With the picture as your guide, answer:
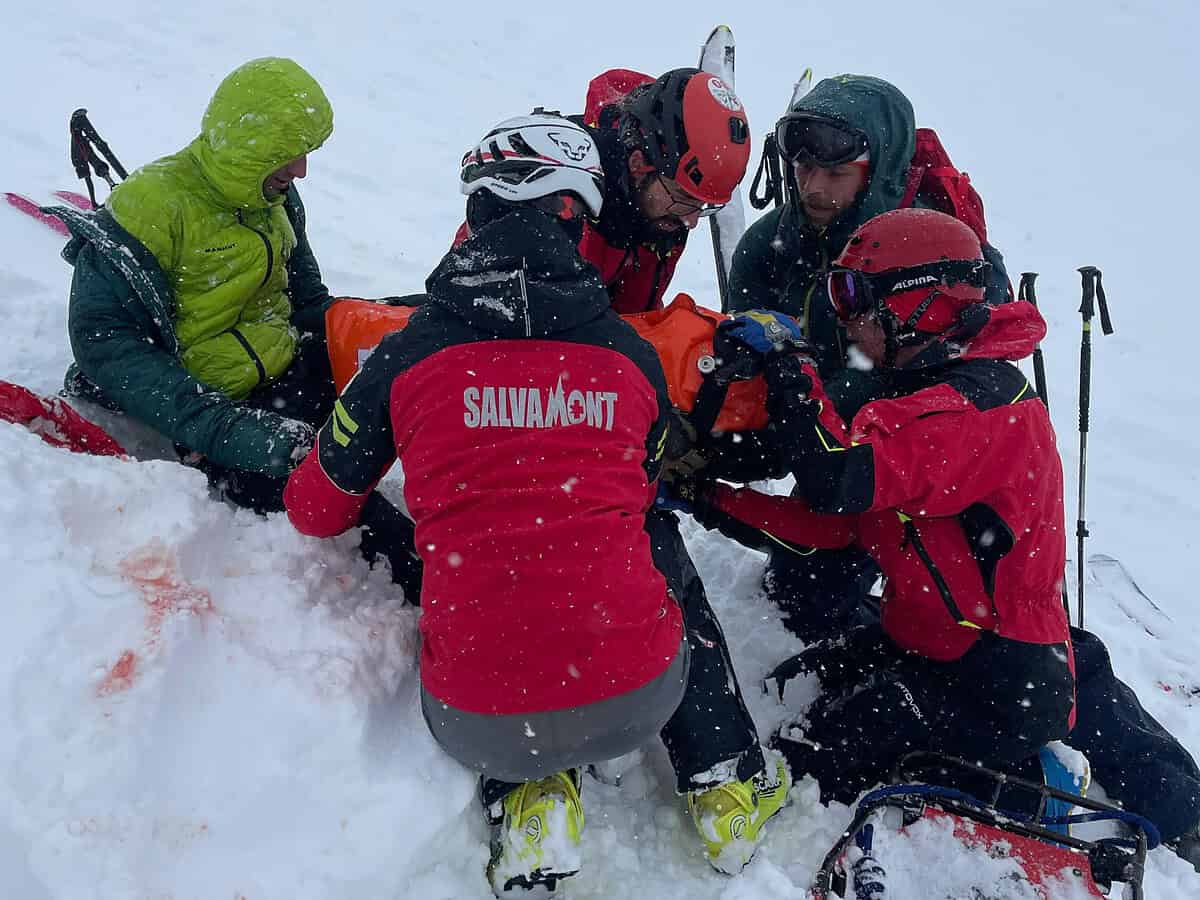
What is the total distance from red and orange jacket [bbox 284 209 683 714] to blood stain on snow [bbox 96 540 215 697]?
681mm

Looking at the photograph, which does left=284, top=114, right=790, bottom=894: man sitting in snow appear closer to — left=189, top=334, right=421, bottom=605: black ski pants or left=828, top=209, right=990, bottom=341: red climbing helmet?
left=189, top=334, right=421, bottom=605: black ski pants

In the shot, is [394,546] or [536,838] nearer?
[536,838]

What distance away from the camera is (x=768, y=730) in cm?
347

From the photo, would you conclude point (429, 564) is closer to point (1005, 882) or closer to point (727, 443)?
point (727, 443)

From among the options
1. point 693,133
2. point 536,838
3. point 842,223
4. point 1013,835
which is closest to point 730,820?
point 536,838

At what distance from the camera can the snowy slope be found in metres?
2.18

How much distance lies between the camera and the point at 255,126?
319 cm

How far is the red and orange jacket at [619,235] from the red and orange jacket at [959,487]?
3.63ft

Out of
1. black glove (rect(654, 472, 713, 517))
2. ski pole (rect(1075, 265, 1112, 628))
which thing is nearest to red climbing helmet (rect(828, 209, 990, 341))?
black glove (rect(654, 472, 713, 517))

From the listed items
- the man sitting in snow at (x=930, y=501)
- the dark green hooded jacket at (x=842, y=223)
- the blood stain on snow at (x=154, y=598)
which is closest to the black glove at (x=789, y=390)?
the man sitting in snow at (x=930, y=501)

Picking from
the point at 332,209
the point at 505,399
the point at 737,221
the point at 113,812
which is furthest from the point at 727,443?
the point at 332,209

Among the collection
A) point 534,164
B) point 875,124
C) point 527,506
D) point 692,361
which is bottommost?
point 527,506

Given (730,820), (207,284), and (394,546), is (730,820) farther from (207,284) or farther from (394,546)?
(207,284)

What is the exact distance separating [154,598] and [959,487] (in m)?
2.34
